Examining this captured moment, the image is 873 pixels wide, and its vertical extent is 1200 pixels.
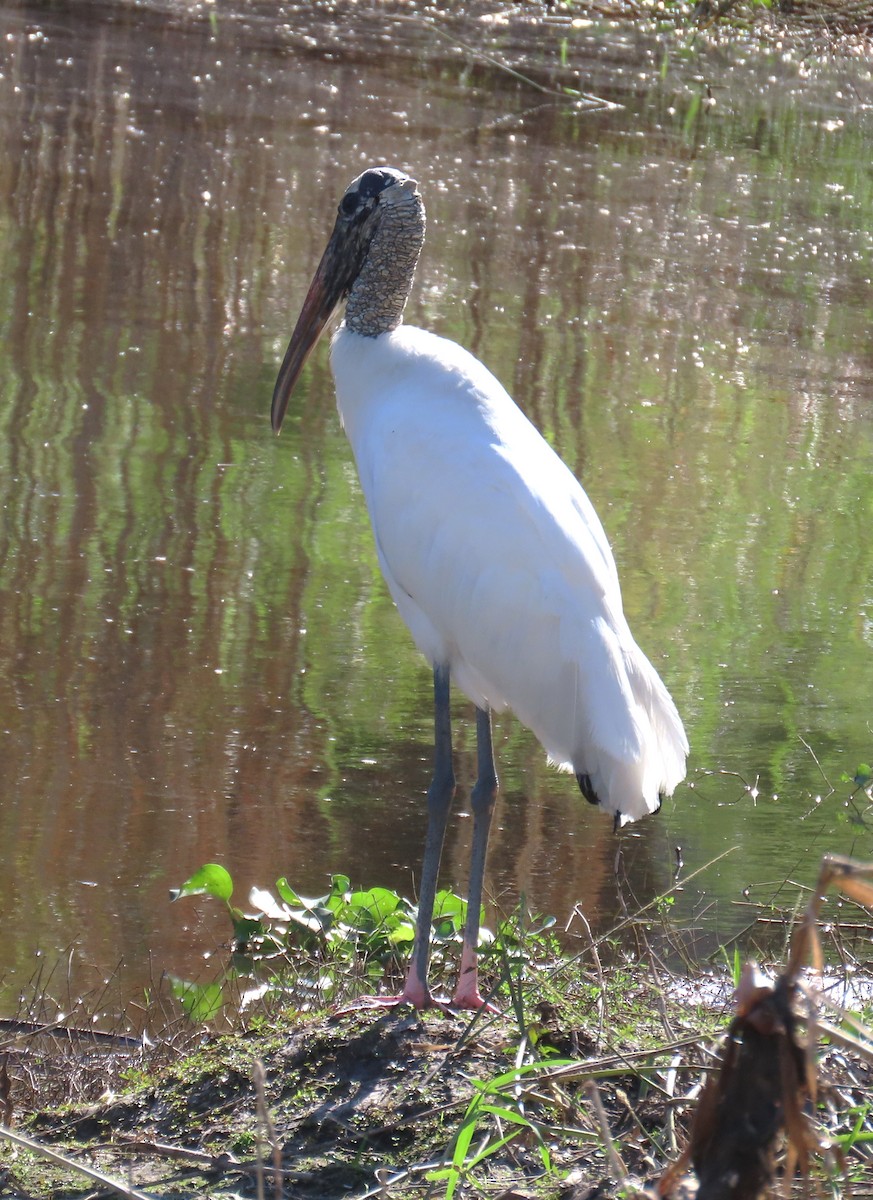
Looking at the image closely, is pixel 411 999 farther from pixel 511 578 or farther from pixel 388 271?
pixel 388 271

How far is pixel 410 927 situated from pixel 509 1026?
2.19ft

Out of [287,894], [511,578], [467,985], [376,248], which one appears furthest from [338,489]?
[467,985]

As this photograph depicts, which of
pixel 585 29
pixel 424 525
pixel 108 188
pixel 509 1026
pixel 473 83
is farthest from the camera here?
pixel 585 29

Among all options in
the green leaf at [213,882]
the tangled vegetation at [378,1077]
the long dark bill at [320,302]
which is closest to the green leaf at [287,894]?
the tangled vegetation at [378,1077]

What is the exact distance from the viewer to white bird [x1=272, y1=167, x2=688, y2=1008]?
11.5 feet

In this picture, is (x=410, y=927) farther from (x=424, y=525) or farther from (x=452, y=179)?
(x=452, y=179)

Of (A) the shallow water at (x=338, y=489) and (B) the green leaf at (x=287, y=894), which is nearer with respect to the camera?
(B) the green leaf at (x=287, y=894)

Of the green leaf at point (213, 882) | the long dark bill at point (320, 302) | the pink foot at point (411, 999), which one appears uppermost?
the long dark bill at point (320, 302)

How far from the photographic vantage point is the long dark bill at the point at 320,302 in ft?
14.1

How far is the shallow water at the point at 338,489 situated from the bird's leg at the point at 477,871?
0.62 meters

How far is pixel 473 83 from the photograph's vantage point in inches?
639

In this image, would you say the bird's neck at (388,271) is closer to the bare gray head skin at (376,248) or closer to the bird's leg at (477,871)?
the bare gray head skin at (376,248)

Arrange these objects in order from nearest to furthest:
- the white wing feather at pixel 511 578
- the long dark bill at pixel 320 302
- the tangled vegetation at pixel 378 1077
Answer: the tangled vegetation at pixel 378 1077 < the white wing feather at pixel 511 578 < the long dark bill at pixel 320 302

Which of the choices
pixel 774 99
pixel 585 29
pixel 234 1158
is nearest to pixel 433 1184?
pixel 234 1158
